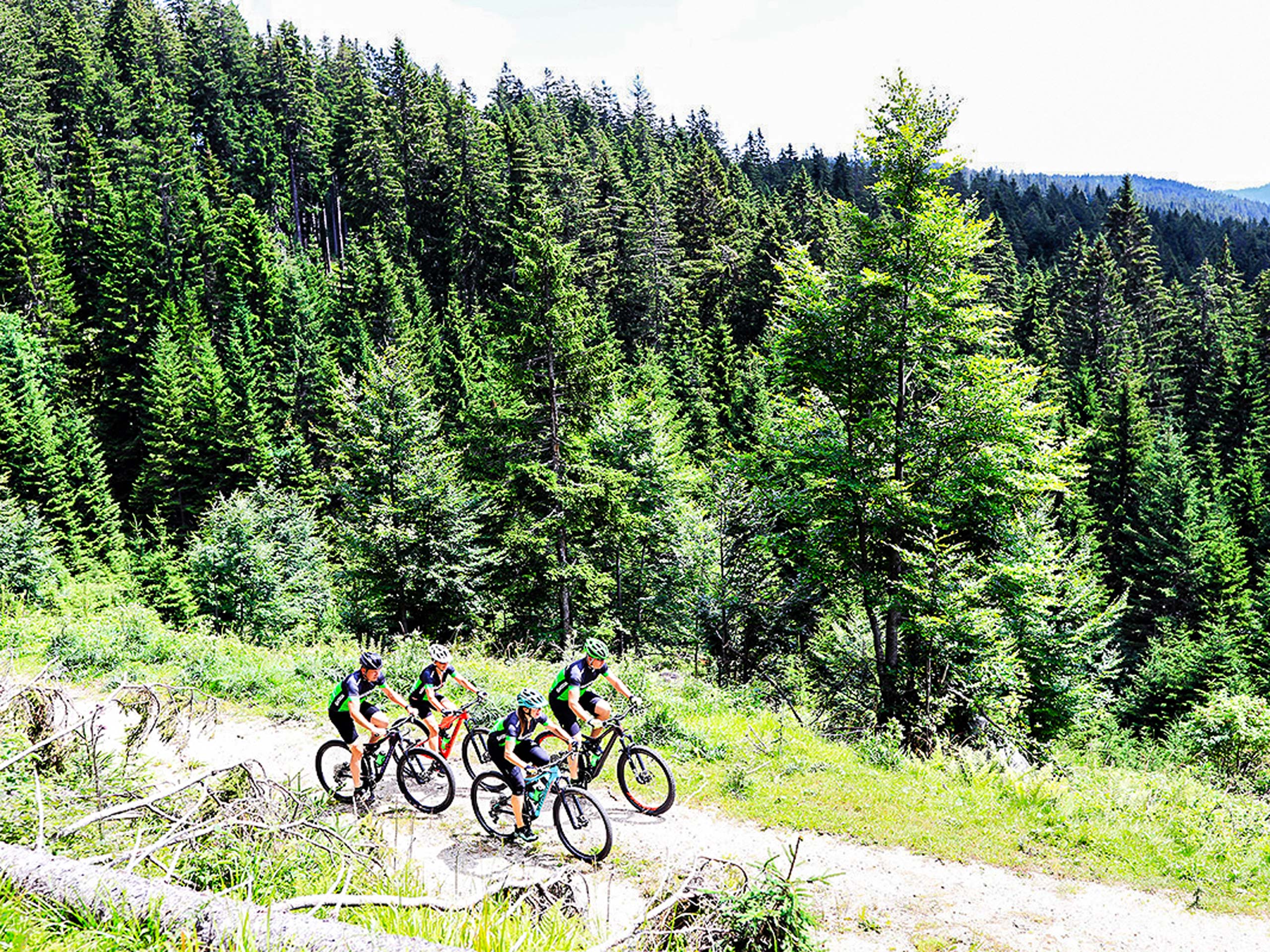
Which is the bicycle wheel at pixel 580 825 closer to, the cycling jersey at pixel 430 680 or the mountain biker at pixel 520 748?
the mountain biker at pixel 520 748

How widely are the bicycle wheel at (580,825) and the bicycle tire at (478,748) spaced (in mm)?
1603

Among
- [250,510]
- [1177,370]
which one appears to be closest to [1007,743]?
[250,510]

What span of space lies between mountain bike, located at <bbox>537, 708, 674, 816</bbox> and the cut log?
14.9ft

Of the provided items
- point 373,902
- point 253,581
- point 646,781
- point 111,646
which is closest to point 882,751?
point 646,781

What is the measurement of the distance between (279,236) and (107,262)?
52.7 ft

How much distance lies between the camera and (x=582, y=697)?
8.43 m

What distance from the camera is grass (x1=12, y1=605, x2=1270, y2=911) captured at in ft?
26.0

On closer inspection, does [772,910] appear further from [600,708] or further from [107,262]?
[107,262]

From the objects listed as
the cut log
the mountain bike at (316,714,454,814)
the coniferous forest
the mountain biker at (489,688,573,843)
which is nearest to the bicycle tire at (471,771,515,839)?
the mountain biker at (489,688,573,843)

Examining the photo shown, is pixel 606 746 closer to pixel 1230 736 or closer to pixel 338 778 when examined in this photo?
pixel 338 778

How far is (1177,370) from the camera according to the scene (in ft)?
227

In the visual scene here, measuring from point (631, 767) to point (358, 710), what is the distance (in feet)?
10.7

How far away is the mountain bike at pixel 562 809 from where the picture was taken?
7.62 meters

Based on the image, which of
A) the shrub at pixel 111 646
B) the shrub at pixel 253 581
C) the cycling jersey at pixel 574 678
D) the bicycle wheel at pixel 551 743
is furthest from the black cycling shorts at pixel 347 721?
the shrub at pixel 253 581
